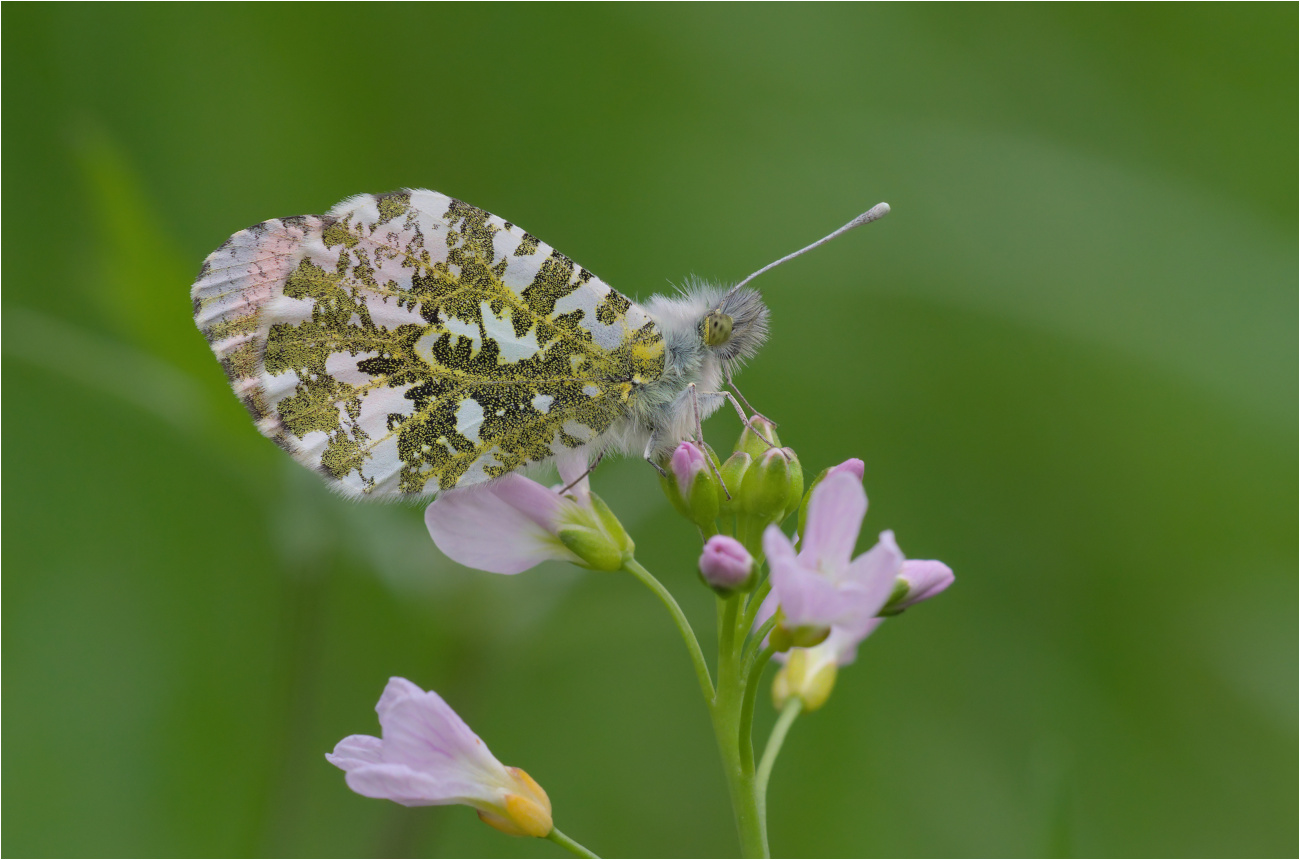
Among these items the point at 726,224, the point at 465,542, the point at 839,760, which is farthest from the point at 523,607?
the point at 726,224

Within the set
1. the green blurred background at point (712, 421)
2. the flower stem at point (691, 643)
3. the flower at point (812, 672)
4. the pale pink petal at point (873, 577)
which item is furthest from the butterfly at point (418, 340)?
the green blurred background at point (712, 421)

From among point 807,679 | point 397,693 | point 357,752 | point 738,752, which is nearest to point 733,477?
point 807,679

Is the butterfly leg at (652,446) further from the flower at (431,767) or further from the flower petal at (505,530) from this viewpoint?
the flower at (431,767)

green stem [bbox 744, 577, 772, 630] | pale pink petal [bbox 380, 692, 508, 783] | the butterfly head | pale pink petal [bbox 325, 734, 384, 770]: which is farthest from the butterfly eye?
pale pink petal [bbox 325, 734, 384, 770]

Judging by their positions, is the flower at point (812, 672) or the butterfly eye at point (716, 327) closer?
the flower at point (812, 672)

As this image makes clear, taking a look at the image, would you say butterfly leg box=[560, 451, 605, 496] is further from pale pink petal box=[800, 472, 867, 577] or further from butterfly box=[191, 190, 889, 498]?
pale pink petal box=[800, 472, 867, 577]

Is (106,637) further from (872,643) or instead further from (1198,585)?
(1198,585)
